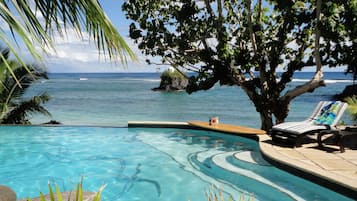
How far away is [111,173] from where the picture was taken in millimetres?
6867

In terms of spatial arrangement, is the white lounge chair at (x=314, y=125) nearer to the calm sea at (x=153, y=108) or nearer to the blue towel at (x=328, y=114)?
the blue towel at (x=328, y=114)

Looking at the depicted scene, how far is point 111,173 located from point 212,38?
573 centimetres

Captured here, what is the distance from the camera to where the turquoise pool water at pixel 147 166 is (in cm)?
575

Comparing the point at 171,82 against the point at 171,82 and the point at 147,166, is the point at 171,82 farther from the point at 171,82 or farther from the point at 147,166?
the point at 147,166

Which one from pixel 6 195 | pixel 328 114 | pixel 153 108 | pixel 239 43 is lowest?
pixel 153 108

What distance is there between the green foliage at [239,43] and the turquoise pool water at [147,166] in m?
1.82

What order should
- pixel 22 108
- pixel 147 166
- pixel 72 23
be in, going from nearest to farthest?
pixel 72 23 < pixel 147 166 < pixel 22 108

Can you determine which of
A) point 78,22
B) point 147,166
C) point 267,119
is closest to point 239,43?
point 267,119

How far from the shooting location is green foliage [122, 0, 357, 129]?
9930 mm

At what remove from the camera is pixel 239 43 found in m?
10.8

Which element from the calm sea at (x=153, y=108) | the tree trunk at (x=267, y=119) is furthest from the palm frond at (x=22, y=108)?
the tree trunk at (x=267, y=119)

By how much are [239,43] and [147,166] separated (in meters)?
5.31

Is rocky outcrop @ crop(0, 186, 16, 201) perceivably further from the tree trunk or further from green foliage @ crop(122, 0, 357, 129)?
the tree trunk

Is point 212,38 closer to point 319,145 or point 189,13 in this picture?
point 189,13
